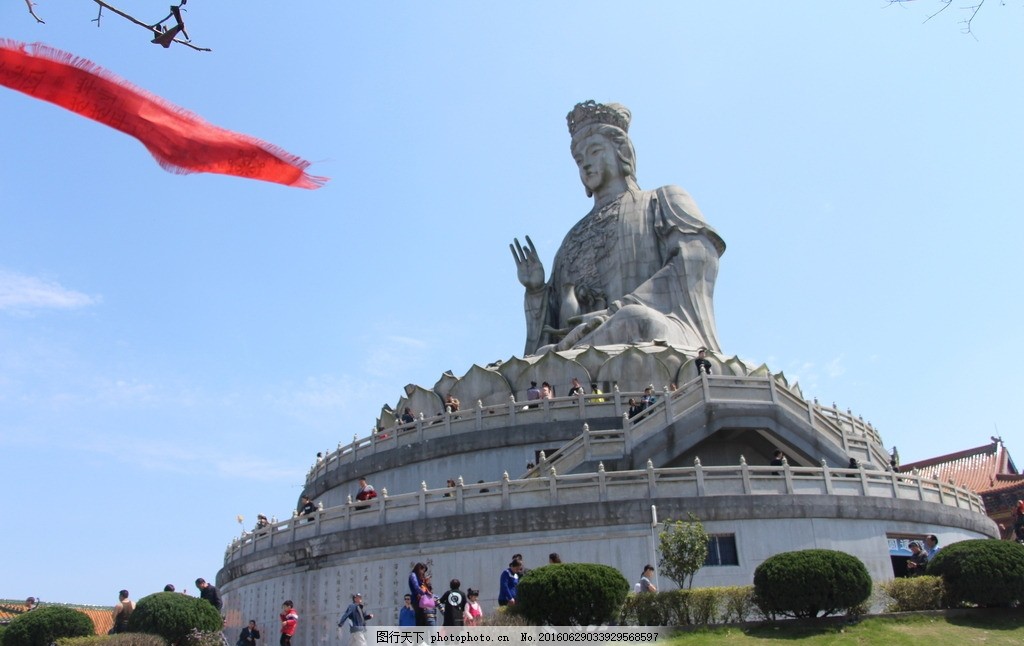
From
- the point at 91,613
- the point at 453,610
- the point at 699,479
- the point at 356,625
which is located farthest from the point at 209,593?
the point at 91,613

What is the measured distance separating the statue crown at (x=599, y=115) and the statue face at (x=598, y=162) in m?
0.58

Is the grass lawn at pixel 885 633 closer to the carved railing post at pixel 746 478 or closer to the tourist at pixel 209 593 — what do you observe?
the carved railing post at pixel 746 478

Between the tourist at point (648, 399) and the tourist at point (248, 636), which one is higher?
the tourist at point (648, 399)

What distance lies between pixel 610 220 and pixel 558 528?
15367 mm

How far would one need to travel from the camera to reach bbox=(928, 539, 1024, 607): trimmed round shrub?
1157 cm

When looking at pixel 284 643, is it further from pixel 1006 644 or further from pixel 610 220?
pixel 610 220

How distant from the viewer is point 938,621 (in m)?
11.4


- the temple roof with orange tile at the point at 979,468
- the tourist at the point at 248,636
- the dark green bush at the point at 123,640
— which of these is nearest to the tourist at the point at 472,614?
the dark green bush at the point at 123,640

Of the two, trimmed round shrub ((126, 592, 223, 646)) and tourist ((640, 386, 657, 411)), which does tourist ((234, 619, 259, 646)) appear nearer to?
trimmed round shrub ((126, 592, 223, 646))

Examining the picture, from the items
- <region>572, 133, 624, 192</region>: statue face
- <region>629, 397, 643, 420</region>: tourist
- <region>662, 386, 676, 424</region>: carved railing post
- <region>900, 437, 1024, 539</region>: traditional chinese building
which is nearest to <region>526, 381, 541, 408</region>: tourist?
<region>629, 397, 643, 420</region>: tourist

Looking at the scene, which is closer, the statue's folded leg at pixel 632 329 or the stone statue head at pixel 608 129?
the statue's folded leg at pixel 632 329

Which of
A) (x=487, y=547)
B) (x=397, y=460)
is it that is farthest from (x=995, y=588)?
(x=397, y=460)

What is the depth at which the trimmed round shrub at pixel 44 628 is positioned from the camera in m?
12.3

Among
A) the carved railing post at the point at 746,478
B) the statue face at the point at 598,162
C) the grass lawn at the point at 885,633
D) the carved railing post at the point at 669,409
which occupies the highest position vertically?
the statue face at the point at 598,162
